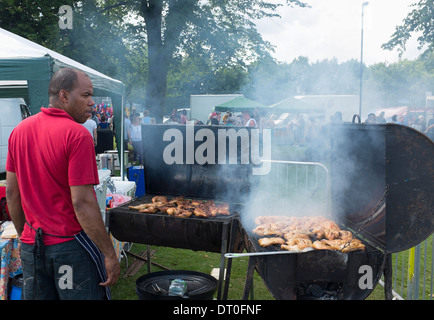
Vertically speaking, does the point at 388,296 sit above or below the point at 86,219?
below

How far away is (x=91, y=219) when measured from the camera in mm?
2488

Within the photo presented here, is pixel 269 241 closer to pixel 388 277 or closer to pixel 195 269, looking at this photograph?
pixel 388 277

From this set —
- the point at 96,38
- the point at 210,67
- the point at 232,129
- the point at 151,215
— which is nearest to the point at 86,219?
the point at 151,215

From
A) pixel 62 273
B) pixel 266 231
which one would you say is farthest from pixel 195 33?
pixel 62 273

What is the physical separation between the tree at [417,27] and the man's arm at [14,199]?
31.7m

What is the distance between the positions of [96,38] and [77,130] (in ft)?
48.9

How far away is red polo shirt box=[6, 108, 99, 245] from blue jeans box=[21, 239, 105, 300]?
0.26 feet

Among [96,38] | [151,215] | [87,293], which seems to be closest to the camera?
[87,293]

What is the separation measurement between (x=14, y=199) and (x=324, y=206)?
3.54m

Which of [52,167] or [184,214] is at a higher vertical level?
[52,167]

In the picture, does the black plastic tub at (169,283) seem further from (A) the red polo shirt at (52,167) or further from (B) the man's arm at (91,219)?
(A) the red polo shirt at (52,167)
